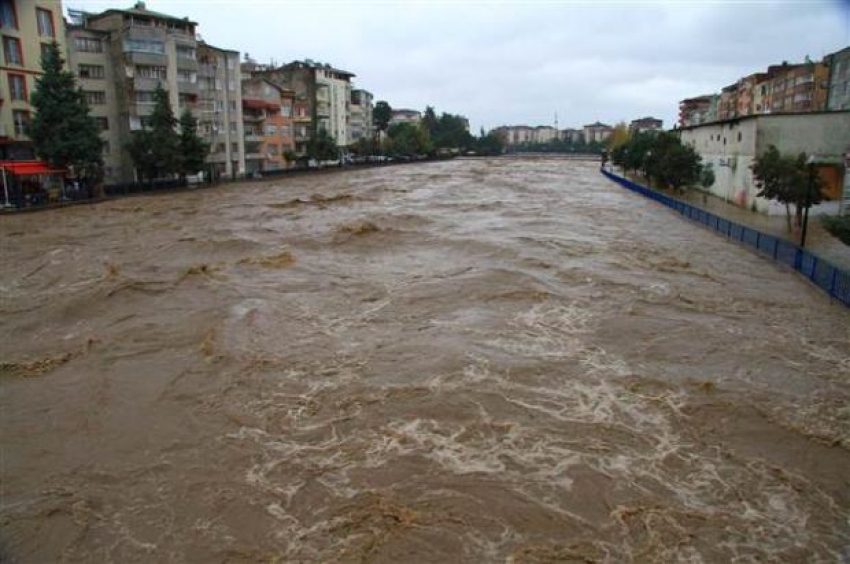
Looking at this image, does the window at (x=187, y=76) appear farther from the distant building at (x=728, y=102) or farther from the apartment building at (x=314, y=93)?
the distant building at (x=728, y=102)

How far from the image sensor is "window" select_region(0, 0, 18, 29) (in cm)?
3688

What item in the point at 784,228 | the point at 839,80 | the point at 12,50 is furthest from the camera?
the point at 839,80

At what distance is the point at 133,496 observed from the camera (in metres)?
8.29

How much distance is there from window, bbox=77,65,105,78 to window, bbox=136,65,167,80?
2541 mm

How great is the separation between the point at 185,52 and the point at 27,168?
21.8 metres

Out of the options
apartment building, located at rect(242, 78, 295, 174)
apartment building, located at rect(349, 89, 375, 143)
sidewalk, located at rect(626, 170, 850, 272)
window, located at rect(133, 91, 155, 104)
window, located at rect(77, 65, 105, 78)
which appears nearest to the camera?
sidewalk, located at rect(626, 170, 850, 272)

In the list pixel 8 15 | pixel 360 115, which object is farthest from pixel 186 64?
pixel 360 115

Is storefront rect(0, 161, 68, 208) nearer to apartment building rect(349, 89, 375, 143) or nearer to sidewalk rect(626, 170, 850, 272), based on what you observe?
sidewalk rect(626, 170, 850, 272)

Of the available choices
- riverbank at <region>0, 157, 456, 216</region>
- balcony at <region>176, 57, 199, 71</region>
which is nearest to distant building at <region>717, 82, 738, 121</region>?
riverbank at <region>0, 157, 456, 216</region>

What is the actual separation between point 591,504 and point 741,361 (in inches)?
249

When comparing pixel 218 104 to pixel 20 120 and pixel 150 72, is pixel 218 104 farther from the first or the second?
pixel 20 120

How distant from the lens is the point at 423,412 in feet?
34.2

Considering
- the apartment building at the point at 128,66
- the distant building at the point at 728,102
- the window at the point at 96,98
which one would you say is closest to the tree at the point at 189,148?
the apartment building at the point at 128,66

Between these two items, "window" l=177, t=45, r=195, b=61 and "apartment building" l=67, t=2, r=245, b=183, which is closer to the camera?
"apartment building" l=67, t=2, r=245, b=183
